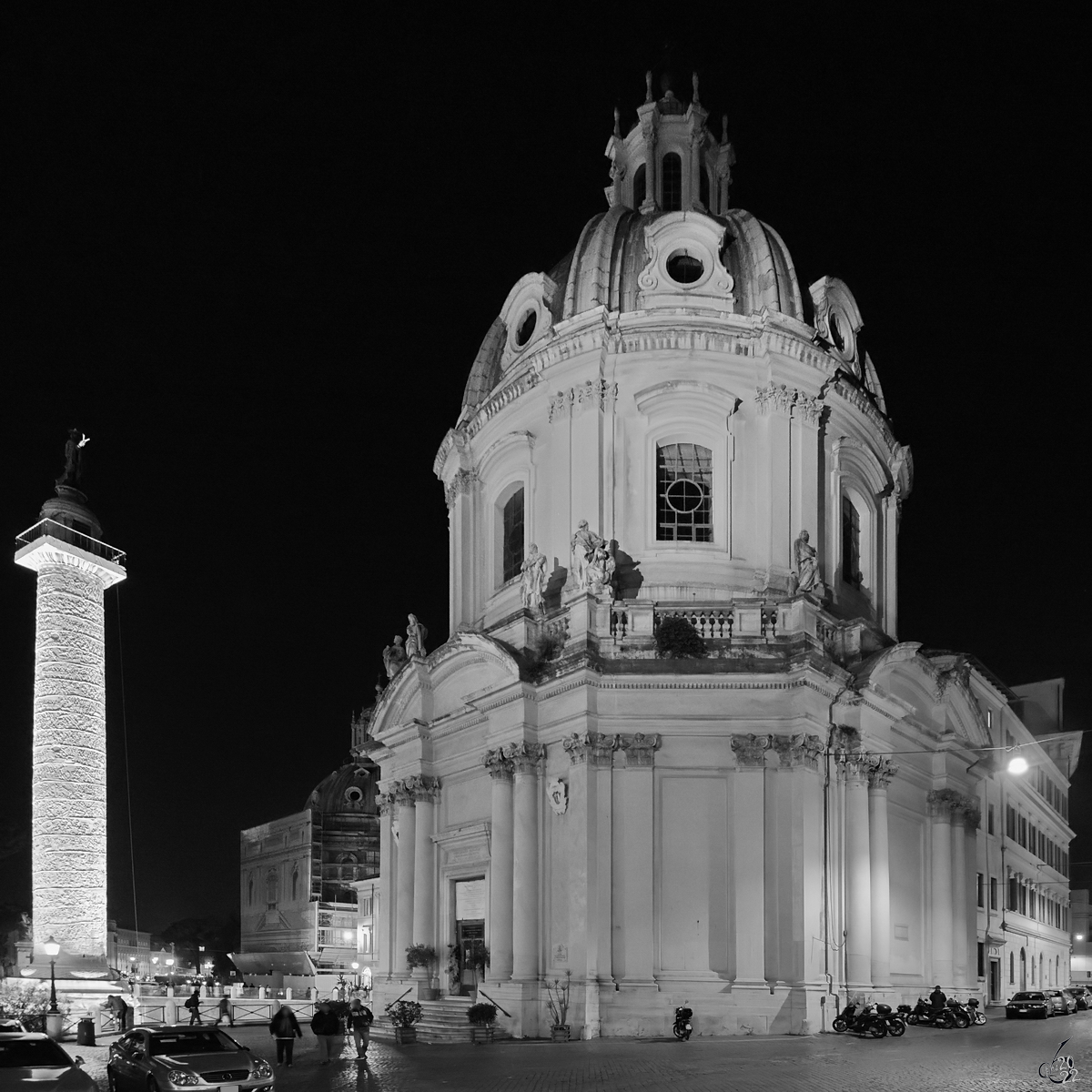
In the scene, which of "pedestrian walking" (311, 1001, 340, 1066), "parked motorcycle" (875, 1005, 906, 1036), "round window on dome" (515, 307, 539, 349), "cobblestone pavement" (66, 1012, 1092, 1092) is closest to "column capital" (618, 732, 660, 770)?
"cobblestone pavement" (66, 1012, 1092, 1092)

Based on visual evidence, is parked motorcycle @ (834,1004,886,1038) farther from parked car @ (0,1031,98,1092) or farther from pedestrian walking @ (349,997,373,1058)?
parked car @ (0,1031,98,1092)

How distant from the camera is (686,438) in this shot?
139 ft

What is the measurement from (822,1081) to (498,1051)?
9985mm

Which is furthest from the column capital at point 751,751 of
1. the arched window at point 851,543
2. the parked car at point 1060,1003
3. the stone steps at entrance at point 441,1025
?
the parked car at point 1060,1003

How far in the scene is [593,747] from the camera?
120 feet

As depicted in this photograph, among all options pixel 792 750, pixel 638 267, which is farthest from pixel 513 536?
pixel 792 750

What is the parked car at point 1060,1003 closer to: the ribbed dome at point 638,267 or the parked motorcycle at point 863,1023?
the parked motorcycle at point 863,1023

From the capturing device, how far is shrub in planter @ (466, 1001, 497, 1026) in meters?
35.5

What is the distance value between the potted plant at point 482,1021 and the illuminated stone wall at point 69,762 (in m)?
18.1

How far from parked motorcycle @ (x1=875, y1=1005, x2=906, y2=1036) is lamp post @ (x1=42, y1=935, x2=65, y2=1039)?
60.2 ft

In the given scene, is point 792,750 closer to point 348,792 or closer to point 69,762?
point 69,762

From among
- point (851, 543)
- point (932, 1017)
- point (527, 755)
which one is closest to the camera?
point (932, 1017)

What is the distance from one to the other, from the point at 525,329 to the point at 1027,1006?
84.3ft

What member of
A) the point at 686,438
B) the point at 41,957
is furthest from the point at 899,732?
the point at 41,957
